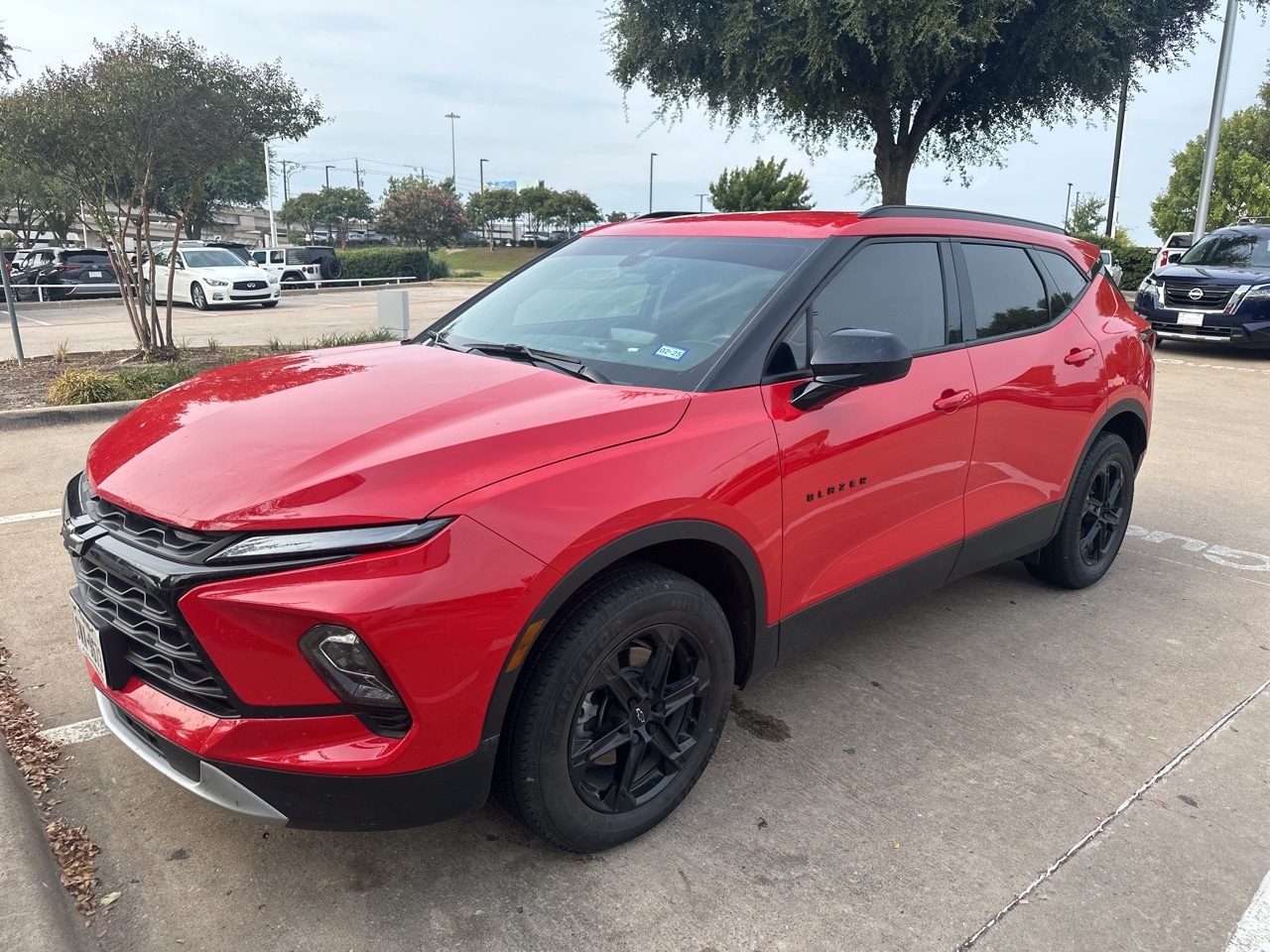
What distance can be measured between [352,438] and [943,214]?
8.32ft

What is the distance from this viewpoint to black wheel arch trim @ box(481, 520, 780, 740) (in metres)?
2.11

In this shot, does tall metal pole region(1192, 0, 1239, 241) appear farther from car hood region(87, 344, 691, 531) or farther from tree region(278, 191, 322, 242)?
tree region(278, 191, 322, 242)

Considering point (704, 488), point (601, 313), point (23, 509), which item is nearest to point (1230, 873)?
point (704, 488)

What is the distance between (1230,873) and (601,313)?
2517mm

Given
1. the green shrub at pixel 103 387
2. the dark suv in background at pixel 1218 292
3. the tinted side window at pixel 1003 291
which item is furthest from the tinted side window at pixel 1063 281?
the dark suv in background at pixel 1218 292

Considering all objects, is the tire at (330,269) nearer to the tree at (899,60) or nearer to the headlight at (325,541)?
the tree at (899,60)

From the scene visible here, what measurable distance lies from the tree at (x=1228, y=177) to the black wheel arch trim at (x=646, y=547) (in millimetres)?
40082

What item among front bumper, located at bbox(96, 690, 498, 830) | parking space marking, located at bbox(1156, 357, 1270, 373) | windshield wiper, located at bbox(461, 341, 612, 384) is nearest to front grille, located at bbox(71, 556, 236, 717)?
front bumper, located at bbox(96, 690, 498, 830)

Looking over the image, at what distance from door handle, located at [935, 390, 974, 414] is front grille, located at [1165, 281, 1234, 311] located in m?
11.3

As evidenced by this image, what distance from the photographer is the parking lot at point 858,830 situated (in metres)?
2.26

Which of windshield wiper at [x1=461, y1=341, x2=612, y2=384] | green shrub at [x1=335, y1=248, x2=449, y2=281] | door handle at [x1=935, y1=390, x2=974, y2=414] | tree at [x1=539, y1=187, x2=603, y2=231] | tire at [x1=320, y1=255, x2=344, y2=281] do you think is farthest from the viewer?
tree at [x1=539, y1=187, x2=603, y2=231]

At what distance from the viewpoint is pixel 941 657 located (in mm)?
3797

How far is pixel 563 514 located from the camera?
2143mm

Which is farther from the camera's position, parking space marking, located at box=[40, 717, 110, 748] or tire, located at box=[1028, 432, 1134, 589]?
tire, located at box=[1028, 432, 1134, 589]
